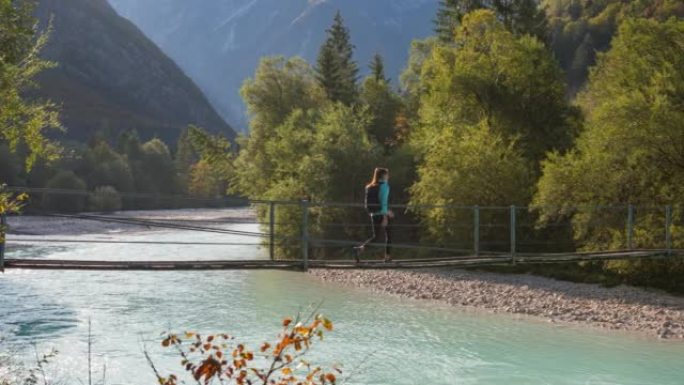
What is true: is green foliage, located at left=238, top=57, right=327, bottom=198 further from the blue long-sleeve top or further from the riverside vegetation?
the blue long-sleeve top

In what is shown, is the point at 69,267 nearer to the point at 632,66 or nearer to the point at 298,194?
the point at 632,66

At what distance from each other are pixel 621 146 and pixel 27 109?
910 inches

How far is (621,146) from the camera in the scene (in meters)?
25.2

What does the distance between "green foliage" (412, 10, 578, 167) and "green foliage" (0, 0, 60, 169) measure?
93.1 ft

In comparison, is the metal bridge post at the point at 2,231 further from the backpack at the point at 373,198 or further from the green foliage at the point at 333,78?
the green foliage at the point at 333,78

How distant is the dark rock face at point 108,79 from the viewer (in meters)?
166

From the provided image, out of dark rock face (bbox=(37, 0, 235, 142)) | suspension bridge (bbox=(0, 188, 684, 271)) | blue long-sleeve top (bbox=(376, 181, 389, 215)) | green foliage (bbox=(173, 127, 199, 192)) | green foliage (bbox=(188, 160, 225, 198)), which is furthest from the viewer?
dark rock face (bbox=(37, 0, 235, 142))

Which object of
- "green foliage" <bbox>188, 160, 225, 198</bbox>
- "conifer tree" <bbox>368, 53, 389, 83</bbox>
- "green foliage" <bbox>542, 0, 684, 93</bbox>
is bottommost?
"green foliage" <bbox>188, 160, 225, 198</bbox>

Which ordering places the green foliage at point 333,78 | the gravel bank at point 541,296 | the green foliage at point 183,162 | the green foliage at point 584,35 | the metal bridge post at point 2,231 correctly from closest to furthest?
the metal bridge post at point 2,231 → the gravel bank at point 541,296 → the green foliage at point 333,78 → the green foliage at point 584,35 → the green foliage at point 183,162

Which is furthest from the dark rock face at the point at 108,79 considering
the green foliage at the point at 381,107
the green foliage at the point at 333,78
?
the green foliage at the point at 381,107

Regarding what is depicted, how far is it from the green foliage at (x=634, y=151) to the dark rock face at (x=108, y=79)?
147m

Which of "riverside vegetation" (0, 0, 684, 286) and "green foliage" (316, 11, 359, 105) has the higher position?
"green foliage" (316, 11, 359, 105)

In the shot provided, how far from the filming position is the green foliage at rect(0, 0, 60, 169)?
20.1ft

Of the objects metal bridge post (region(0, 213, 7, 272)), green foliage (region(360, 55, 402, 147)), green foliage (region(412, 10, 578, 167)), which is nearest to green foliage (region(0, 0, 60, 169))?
metal bridge post (region(0, 213, 7, 272))
